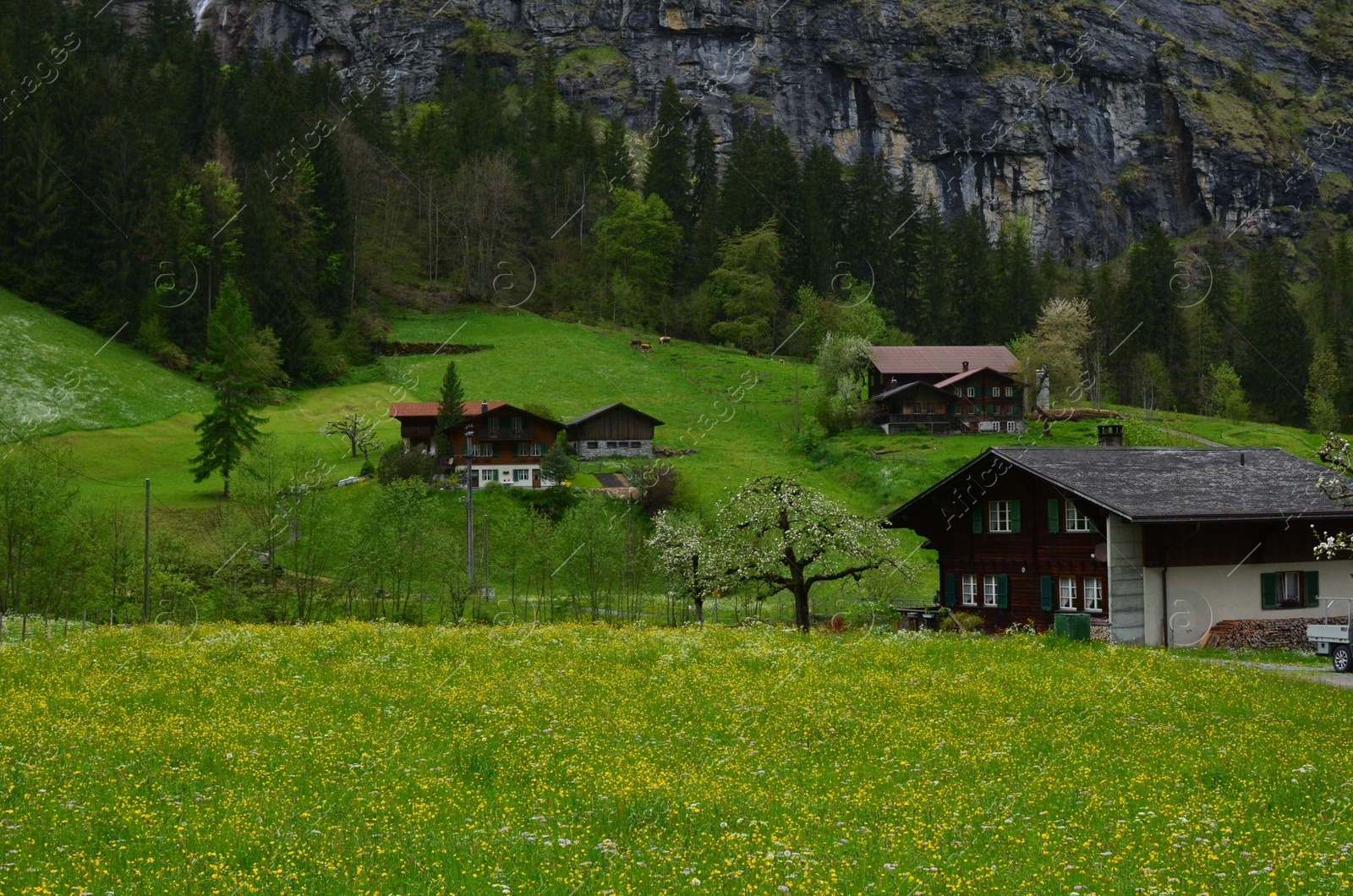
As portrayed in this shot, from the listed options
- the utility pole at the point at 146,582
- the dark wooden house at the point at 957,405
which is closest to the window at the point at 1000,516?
the utility pole at the point at 146,582

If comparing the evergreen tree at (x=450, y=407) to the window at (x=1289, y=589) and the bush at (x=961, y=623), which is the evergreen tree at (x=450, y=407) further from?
the window at (x=1289, y=589)

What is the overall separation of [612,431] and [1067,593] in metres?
49.9

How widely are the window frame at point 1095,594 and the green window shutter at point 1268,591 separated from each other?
6044 mm

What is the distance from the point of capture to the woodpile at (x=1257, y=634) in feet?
128

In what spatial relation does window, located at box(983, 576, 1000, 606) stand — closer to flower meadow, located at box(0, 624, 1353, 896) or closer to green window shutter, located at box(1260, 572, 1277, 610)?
green window shutter, located at box(1260, 572, 1277, 610)

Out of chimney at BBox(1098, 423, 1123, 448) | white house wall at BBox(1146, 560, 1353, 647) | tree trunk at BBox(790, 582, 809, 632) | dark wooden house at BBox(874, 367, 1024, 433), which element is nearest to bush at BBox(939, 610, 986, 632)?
white house wall at BBox(1146, 560, 1353, 647)

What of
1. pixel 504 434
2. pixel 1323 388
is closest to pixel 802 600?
pixel 504 434

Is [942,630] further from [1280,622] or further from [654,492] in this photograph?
[654,492]

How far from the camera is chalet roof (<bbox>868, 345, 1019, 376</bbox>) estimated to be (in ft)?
335

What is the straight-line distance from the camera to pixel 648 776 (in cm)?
1462

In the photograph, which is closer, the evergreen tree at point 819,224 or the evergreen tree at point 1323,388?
the evergreen tree at point 1323,388

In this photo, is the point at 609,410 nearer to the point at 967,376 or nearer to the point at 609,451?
the point at 609,451

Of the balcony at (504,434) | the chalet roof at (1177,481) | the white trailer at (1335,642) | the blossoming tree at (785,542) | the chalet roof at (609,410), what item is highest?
the chalet roof at (609,410)

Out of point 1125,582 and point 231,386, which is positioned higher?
point 231,386
